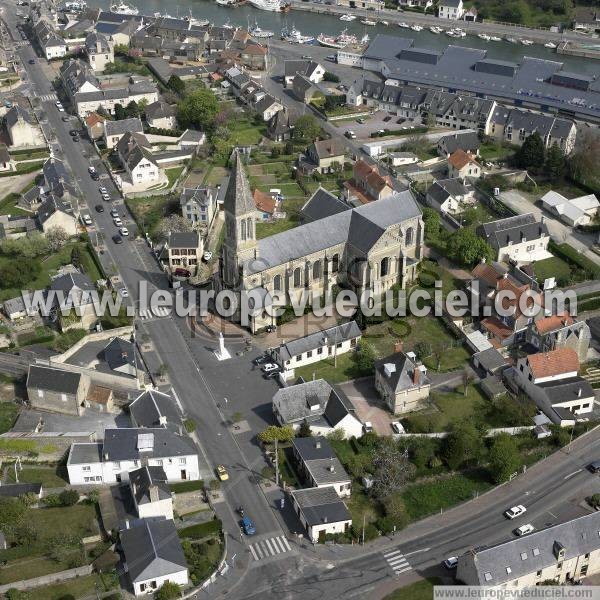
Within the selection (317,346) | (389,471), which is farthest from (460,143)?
(389,471)

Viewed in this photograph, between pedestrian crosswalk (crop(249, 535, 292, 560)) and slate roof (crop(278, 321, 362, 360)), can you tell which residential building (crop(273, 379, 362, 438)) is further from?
pedestrian crosswalk (crop(249, 535, 292, 560))

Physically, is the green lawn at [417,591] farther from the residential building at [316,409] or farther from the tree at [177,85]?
the tree at [177,85]

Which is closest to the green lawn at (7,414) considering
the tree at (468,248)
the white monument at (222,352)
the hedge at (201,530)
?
the white monument at (222,352)

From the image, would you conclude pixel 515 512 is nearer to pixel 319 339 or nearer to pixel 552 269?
pixel 319 339

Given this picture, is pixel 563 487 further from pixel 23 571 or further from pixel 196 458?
pixel 23 571

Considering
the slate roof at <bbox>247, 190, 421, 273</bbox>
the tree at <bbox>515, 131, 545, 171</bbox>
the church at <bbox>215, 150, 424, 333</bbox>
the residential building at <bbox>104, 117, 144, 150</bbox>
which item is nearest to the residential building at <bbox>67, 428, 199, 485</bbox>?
the church at <bbox>215, 150, 424, 333</bbox>

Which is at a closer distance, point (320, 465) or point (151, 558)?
point (151, 558)

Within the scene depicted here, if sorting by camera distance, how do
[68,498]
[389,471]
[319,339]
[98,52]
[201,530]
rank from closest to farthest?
[201,530] → [68,498] → [389,471] → [319,339] → [98,52]
